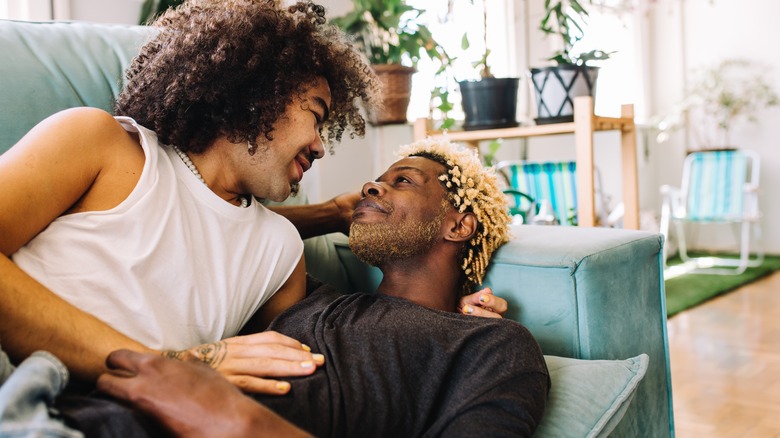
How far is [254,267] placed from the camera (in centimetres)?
136

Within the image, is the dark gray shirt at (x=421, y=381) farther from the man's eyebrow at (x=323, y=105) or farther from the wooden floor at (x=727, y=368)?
the wooden floor at (x=727, y=368)

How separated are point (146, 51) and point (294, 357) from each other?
0.75 meters

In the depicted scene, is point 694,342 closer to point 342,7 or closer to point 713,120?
point 342,7

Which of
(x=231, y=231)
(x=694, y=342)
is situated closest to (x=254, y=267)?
(x=231, y=231)

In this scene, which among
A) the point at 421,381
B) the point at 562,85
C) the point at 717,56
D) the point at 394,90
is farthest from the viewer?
the point at 717,56

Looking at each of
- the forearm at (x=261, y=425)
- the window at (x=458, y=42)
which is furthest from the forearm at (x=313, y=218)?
the window at (x=458, y=42)

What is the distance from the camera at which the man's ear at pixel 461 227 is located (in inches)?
57.6

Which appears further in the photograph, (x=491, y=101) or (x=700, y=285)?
(x=700, y=285)

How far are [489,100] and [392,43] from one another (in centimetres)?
59

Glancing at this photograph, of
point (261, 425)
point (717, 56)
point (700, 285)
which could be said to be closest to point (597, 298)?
point (261, 425)

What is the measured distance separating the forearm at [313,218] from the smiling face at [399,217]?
220 millimetres

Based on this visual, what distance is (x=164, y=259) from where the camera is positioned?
1184mm

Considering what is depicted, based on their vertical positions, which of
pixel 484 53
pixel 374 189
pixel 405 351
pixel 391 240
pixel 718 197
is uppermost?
pixel 484 53

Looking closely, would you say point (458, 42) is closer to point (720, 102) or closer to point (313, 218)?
point (313, 218)
